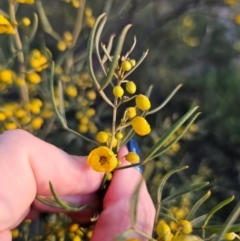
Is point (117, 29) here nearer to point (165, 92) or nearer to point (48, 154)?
point (165, 92)

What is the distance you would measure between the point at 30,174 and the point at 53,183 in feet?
0.17

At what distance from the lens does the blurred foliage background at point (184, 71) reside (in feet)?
4.44

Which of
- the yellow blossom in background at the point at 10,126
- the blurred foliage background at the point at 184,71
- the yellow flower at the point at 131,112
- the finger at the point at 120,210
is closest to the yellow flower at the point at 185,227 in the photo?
the finger at the point at 120,210

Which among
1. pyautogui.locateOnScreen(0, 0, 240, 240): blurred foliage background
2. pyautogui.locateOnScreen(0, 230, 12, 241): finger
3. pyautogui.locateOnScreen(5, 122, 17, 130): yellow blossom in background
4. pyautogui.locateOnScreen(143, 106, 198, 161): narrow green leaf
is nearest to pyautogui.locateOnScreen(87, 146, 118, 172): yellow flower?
pyautogui.locateOnScreen(143, 106, 198, 161): narrow green leaf

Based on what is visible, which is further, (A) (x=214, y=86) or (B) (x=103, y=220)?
(A) (x=214, y=86)

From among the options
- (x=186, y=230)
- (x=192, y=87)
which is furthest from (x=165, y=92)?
(x=186, y=230)

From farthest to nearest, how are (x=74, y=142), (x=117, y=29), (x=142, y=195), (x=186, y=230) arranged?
(x=117, y=29), (x=74, y=142), (x=142, y=195), (x=186, y=230)

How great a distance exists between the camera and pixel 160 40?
1515 mm

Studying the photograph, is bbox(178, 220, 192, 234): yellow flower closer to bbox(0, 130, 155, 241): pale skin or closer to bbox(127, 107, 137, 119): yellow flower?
bbox(0, 130, 155, 241): pale skin

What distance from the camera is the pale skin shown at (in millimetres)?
623

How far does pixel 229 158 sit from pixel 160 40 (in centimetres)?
44

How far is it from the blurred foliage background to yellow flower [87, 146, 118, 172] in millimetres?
627

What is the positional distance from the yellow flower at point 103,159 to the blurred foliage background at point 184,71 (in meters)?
0.63

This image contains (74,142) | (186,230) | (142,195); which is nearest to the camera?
(186,230)
